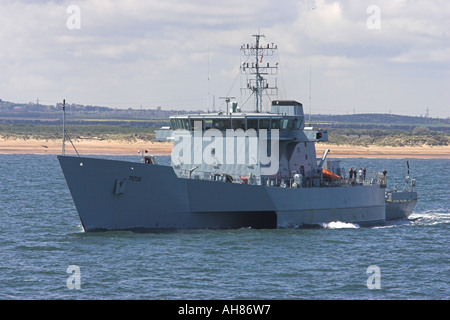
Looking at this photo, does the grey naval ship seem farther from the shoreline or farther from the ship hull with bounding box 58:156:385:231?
the shoreline

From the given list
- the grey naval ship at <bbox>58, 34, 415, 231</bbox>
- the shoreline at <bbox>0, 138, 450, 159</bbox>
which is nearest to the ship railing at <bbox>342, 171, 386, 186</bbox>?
the grey naval ship at <bbox>58, 34, 415, 231</bbox>

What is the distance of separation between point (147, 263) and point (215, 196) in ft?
20.2

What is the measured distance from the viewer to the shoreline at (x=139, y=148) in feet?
440

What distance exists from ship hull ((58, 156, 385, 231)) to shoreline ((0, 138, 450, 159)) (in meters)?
91.0

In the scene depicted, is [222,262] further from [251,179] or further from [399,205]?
[399,205]

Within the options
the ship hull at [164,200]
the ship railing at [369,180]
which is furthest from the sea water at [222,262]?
the ship railing at [369,180]

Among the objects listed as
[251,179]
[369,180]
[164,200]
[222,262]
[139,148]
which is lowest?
[222,262]

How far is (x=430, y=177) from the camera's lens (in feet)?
292

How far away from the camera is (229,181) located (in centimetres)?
3691

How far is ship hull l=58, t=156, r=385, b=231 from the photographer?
33875 mm

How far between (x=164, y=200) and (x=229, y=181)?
131 inches

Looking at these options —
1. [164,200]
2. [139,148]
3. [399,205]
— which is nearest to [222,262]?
A: [164,200]

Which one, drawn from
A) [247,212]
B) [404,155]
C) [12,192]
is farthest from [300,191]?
[404,155]

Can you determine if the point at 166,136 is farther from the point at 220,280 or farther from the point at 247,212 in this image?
the point at 220,280
